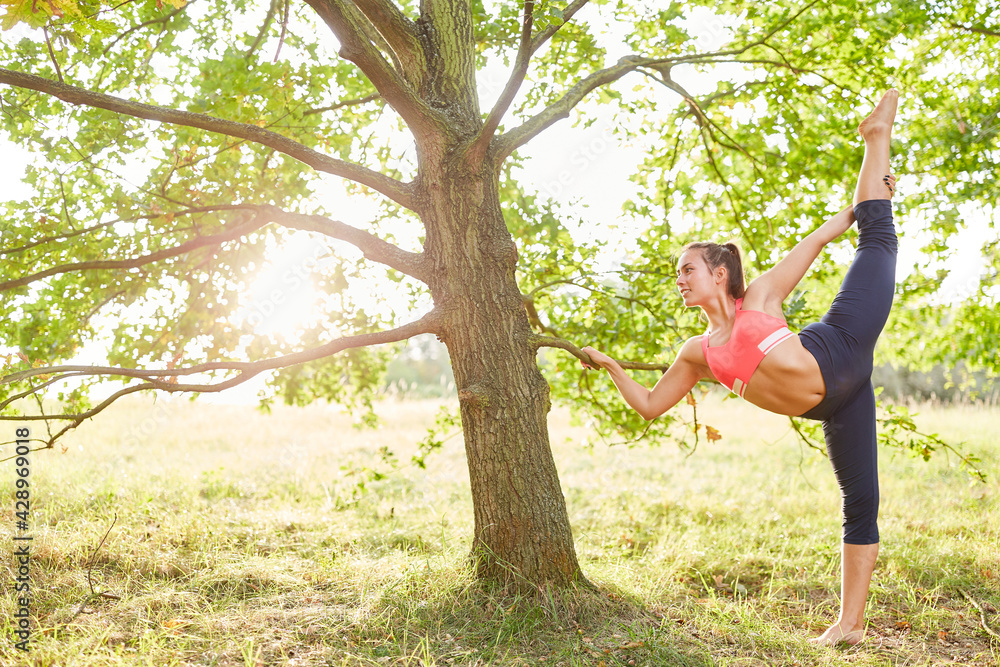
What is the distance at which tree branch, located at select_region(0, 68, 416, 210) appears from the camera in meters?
2.77

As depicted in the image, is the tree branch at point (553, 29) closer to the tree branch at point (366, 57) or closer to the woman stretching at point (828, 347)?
the tree branch at point (366, 57)

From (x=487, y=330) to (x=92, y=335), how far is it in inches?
122

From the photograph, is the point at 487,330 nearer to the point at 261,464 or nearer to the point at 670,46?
the point at 670,46

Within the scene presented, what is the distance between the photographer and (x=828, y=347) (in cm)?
288

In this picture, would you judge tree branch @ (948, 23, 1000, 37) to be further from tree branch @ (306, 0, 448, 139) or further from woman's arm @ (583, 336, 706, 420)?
tree branch @ (306, 0, 448, 139)

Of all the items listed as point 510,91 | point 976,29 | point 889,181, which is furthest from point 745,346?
point 976,29

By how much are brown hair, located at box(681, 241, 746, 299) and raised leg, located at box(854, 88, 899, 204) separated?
647 mm

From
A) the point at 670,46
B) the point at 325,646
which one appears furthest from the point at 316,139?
the point at 325,646

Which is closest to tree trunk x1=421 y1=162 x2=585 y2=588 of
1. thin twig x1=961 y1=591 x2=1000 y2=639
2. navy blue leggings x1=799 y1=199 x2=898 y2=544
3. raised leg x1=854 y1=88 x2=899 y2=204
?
navy blue leggings x1=799 y1=199 x2=898 y2=544

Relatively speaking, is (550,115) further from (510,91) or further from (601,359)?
(601,359)

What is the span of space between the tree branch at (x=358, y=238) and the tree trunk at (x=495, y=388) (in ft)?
0.35

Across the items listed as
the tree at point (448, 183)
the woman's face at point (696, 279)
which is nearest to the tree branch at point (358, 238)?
the tree at point (448, 183)

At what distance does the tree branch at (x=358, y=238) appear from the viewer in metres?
3.43

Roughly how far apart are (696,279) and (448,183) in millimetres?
1380
